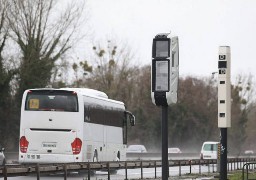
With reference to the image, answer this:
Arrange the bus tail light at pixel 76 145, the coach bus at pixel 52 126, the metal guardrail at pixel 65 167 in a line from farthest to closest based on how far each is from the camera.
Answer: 1. the bus tail light at pixel 76 145
2. the coach bus at pixel 52 126
3. the metal guardrail at pixel 65 167

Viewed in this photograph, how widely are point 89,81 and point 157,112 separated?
13897mm

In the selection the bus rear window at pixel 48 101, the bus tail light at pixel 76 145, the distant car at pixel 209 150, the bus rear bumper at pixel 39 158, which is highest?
the bus rear window at pixel 48 101

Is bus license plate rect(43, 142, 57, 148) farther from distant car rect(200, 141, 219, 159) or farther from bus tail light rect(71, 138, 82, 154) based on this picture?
distant car rect(200, 141, 219, 159)

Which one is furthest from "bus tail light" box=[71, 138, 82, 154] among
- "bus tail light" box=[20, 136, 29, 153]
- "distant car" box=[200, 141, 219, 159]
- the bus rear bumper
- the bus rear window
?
"distant car" box=[200, 141, 219, 159]

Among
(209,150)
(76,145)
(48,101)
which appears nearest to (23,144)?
(48,101)

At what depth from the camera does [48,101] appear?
3606 cm

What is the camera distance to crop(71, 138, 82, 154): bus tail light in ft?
119

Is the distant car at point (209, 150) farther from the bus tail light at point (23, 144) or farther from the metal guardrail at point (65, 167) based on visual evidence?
the bus tail light at point (23, 144)

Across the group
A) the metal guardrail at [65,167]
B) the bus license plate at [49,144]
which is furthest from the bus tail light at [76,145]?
the metal guardrail at [65,167]

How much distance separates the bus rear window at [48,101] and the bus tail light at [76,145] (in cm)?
143

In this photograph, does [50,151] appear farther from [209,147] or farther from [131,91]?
[131,91]

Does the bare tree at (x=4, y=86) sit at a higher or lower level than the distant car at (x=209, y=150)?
higher

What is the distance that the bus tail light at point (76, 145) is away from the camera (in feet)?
119

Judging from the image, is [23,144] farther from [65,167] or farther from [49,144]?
[65,167]
